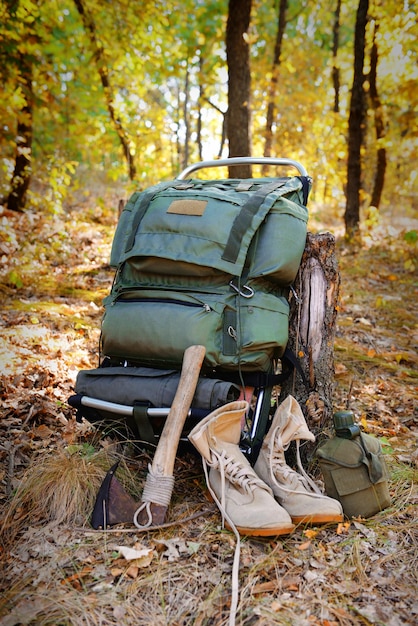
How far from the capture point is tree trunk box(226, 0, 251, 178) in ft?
21.6

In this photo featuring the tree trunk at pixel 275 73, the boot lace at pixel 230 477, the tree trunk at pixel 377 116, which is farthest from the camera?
the tree trunk at pixel 275 73

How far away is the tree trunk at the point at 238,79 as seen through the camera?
6.59 m

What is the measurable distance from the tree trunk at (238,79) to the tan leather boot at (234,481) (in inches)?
199

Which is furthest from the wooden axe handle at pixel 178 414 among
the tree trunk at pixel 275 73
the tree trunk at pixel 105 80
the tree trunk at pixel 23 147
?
the tree trunk at pixel 275 73

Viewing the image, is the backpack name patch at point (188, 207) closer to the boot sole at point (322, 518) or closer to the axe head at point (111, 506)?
the axe head at point (111, 506)

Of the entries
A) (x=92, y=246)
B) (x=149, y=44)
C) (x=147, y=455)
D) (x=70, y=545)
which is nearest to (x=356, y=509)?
(x=147, y=455)

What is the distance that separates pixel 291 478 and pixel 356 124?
8.34 m

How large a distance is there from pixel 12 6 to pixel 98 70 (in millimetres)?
2785

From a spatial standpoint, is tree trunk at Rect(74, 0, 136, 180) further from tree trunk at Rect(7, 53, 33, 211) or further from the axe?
the axe

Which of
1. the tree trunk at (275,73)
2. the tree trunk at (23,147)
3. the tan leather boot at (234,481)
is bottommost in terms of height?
the tan leather boot at (234,481)

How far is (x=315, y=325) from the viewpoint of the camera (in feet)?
9.56

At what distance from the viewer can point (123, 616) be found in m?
1.77

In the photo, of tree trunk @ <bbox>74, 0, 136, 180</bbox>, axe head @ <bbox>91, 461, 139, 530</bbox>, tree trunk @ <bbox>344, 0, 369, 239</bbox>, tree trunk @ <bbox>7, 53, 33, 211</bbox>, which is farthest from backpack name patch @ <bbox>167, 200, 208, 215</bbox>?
tree trunk @ <bbox>344, 0, 369, 239</bbox>

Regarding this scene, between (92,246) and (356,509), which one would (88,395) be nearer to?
(356,509)
